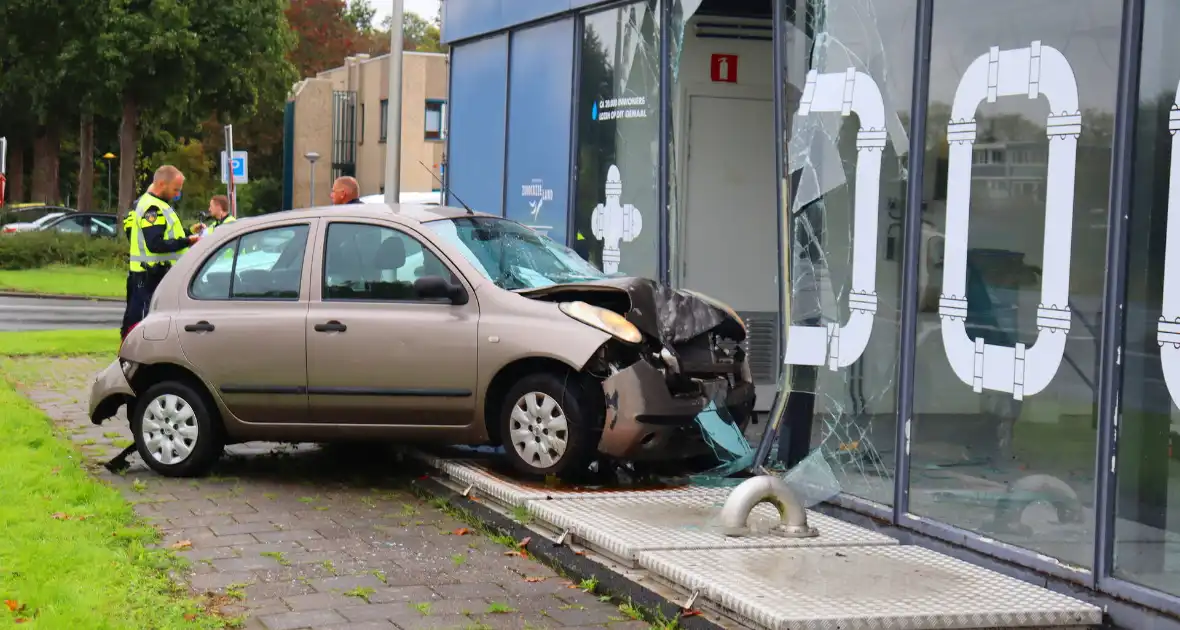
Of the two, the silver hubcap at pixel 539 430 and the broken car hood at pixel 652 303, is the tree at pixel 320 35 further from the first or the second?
the silver hubcap at pixel 539 430

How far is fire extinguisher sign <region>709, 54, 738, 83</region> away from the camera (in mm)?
11508

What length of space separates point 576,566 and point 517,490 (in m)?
1.39

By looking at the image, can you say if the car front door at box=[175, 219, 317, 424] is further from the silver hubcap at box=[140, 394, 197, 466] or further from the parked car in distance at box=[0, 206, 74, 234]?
the parked car in distance at box=[0, 206, 74, 234]

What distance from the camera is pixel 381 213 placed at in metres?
9.35

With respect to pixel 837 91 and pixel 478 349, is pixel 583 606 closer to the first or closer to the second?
pixel 478 349

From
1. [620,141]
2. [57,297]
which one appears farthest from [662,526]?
[57,297]

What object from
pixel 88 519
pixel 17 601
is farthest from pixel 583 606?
pixel 88 519

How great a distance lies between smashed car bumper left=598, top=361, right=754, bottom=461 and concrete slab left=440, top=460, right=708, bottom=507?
21 centimetres

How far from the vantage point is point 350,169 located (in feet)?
206

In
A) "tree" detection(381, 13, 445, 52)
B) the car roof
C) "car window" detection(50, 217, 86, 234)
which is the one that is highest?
"tree" detection(381, 13, 445, 52)

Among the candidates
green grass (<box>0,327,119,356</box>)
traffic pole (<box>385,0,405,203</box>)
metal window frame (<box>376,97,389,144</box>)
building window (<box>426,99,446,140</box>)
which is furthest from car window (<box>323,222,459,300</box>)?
metal window frame (<box>376,97,389,144</box>)

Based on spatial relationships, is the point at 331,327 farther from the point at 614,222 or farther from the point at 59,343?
the point at 59,343

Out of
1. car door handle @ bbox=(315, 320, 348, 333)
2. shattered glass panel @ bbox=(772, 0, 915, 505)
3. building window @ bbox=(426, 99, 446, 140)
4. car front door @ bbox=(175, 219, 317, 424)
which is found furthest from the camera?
building window @ bbox=(426, 99, 446, 140)

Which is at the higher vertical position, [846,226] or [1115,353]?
[846,226]
